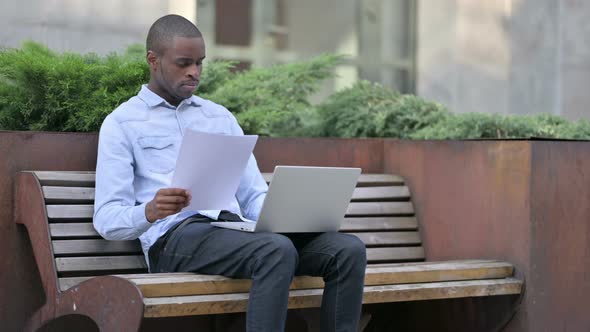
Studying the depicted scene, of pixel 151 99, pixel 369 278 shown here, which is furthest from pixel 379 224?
pixel 151 99

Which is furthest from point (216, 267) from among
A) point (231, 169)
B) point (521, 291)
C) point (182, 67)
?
point (521, 291)

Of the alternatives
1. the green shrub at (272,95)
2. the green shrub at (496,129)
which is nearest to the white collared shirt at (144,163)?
the green shrub at (272,95)

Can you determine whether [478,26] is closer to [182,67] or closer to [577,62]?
[577,62]

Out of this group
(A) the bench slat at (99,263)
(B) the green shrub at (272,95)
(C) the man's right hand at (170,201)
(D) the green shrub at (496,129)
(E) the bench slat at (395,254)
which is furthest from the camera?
(D) the green shrub at (496,129)

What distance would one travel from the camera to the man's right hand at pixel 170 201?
420 cm

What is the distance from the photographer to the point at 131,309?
4.12 m

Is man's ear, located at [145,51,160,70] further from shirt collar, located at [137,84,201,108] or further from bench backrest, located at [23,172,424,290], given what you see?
bench backrest, located at [23,172,424,290]

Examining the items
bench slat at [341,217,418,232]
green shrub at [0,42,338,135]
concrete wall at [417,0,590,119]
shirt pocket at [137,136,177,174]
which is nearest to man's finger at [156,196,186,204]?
shirt pocket at [137,136,177,174]

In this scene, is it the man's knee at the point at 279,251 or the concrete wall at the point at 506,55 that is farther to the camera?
the concrete wall at the point at 506,55

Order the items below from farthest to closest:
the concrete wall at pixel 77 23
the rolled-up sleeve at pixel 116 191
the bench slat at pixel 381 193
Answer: the concrete wall at pixel 77 23 < the bench slat at pixel 381 193 < the rolled-up sleeve at pixel 116 191

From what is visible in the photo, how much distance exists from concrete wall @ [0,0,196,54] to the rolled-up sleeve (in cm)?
267

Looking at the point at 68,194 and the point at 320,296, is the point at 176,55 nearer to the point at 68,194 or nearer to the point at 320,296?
the point at 68,194

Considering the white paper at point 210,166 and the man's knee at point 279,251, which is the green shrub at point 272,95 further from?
the man's knee at point 279,251

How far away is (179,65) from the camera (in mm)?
4734
